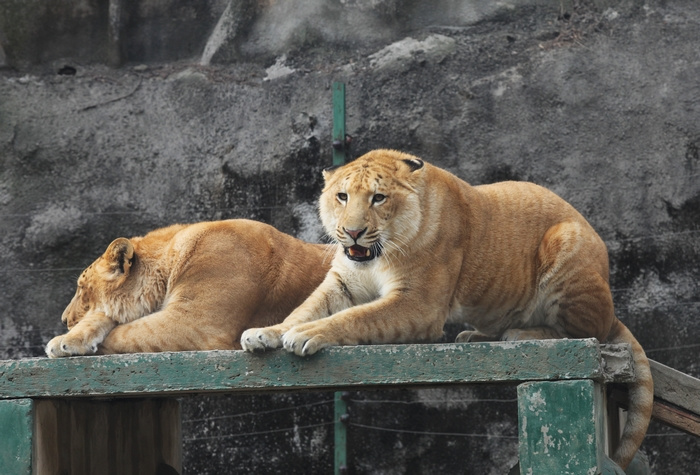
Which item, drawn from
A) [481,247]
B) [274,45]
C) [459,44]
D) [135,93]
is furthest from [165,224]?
[481,247]

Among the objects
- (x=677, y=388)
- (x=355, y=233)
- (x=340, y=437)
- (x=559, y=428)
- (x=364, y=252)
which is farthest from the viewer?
(x=340, y=437)

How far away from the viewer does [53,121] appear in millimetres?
9758

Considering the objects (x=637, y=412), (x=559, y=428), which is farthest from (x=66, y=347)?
(x=637, y=412)

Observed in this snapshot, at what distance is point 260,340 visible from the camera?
5035 mm

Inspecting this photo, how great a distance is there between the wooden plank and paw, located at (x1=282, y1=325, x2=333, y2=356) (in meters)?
2.53

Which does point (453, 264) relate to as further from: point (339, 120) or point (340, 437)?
point (339, 120)

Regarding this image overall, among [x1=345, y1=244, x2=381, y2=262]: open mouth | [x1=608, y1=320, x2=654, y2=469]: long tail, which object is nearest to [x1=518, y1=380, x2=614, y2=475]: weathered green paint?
[x1=345, y1=244, x2=381, y2=262]: open mouth

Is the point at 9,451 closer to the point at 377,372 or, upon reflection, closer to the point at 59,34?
the point at 377,372

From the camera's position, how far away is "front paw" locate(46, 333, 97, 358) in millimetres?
5426

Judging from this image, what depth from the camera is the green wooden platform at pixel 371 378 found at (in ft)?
15.9

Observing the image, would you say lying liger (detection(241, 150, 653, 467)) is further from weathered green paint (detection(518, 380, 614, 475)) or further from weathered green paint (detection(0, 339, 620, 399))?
weathered green paint (detection(518, 380, 614, 475))

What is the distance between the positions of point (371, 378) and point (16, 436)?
1746 millimetres

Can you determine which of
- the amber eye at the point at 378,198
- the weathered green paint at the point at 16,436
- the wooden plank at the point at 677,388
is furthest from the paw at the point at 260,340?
the wooden plank at the point at 677,388

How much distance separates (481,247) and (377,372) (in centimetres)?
127
